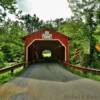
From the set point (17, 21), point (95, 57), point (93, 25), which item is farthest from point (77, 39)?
point (17, 21)

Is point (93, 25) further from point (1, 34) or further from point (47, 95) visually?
point (47, 95)

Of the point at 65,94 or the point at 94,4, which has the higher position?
the point at 94,4

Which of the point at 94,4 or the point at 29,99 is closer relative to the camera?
the point at 29,99

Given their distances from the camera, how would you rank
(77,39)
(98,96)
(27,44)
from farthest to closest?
(77,39)
(27,44)
(98,96)

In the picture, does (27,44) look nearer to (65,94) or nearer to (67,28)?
(67,28)

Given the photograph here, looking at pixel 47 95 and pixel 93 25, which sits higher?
pixel 93 25

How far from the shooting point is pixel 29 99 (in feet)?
26.9

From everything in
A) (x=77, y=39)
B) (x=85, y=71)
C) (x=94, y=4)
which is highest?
(x=94, y=4)

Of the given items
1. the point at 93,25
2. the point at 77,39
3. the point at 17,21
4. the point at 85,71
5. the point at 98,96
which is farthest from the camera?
the point at 77,39

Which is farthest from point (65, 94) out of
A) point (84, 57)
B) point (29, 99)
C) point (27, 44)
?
point (27, 44)

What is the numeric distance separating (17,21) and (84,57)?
28.7 ft

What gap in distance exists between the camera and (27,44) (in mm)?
29281

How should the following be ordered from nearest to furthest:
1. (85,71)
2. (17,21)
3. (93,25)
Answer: (85,71)
(17,21)
(93,25)

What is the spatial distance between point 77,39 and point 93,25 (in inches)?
133
